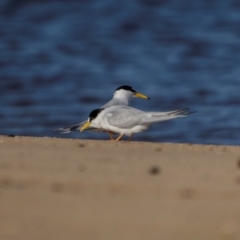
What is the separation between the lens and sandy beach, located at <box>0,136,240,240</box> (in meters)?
4.86

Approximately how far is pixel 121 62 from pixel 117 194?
9.67 meters

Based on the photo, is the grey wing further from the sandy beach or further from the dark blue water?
the dark blue water

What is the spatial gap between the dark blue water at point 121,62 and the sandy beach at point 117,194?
159 inches

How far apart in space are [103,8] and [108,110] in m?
10.8

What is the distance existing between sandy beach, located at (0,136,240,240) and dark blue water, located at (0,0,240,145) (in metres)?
4.05

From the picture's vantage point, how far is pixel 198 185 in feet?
18.8

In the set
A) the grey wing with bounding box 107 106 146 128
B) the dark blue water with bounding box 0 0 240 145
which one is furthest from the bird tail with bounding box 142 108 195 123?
the dark blue water with bounding box 0 0 240 145

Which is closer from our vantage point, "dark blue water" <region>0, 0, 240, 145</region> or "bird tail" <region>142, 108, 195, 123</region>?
"bird tail" <region>142, 108, 195, 123</region>

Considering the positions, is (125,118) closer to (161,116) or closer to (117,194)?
(161,116)

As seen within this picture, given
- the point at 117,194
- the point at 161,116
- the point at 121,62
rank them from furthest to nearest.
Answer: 1. the point at 121,62
2. the point at 161,116
3. the point at 117,194

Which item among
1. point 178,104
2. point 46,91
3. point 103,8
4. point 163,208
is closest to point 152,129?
point 178,104

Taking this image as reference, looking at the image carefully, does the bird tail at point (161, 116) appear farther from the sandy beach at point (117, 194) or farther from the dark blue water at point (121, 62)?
the dark blue water at point (121, 62)

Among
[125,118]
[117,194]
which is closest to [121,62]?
[125,118]

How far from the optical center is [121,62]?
49.7ft
